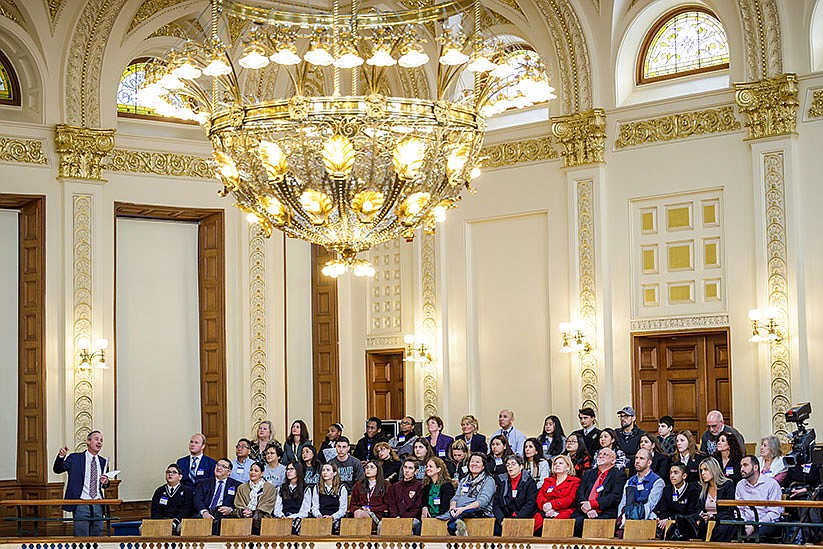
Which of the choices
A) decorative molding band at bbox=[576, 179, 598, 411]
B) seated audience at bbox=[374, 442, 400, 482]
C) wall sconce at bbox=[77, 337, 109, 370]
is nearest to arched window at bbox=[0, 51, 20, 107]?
wall sconce at bbox=[77, 337, 109, 370]

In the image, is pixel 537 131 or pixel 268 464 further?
pixel 537 131

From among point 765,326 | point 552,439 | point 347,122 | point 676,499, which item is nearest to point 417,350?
point 552,439

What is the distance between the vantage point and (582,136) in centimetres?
1819

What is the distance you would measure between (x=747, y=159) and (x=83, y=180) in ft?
29.7

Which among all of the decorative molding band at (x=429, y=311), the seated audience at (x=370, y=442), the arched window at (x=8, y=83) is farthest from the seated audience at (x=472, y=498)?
the arched window at (x=8, y=83)

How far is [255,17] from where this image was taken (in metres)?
10.5

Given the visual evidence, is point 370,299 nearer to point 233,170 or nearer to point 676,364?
point 676,364

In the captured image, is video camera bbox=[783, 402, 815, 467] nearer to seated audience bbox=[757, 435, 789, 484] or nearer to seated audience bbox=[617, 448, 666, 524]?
seated audience bbox=[757, 435, 789, 484]

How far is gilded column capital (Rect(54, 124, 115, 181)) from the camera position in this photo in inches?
718

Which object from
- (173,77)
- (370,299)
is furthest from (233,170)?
(370,299)

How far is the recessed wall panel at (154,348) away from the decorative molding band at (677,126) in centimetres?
681

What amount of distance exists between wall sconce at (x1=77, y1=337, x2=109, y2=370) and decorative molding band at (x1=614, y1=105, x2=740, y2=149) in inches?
301

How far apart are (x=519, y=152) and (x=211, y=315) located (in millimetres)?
5250

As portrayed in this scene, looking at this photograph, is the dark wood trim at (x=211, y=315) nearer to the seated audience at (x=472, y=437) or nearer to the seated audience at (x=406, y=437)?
the seated audience at (x=406, y=437)
